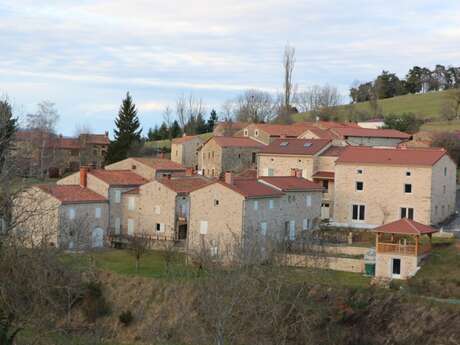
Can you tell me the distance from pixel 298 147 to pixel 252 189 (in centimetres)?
1268

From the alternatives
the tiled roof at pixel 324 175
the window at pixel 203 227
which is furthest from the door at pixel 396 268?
the tiled roof at pixel 324 175

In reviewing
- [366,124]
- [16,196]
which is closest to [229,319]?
[16,196]

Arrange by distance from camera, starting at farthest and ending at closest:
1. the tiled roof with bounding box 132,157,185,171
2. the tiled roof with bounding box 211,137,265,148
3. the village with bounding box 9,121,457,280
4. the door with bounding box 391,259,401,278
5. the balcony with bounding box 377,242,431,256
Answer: the tiled roof with bounding box 211,137,265,148
the tiled roof with bounding box 132,157,185,171
the village with bounding box 9,121,457,280
the door with bounding box 391,259,401,278
the balcony with bounding box 377,242,431,256

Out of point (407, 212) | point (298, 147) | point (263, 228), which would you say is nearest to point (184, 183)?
point (263, 228)

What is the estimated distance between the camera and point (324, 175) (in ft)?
178

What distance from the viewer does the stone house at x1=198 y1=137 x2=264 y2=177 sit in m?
67.2

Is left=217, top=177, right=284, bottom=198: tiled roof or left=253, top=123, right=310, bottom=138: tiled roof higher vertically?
left=253, top=123, right=310, bottom=138: tiled roof

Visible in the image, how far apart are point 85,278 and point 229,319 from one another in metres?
12.1

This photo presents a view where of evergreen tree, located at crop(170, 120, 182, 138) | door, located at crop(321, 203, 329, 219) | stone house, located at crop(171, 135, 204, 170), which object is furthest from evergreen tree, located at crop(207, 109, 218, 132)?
door, located at crop(321, 203, 329, 219)

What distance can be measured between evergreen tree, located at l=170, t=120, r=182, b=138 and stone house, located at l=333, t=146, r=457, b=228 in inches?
2447

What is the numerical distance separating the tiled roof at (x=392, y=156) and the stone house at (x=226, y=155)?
56.8 feet

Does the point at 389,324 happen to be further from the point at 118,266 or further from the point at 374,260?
the point at 118,266

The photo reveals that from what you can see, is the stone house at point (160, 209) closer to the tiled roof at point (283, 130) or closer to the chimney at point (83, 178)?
the chimney at point (83, 178)

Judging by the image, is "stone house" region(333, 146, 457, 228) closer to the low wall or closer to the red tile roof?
the red tile roof
